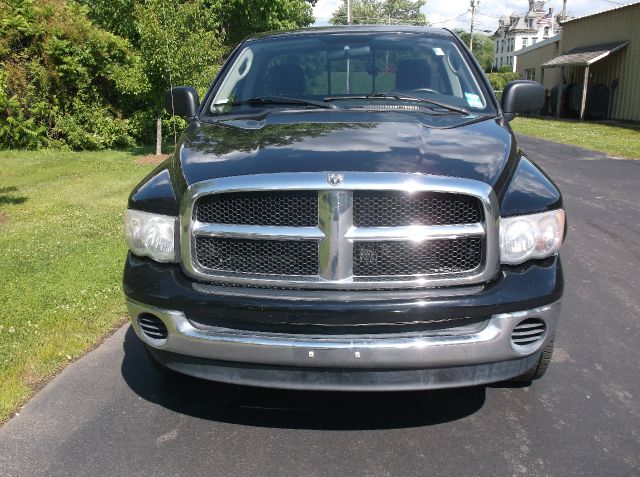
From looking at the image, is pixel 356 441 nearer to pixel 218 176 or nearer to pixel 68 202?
pixel 218 176

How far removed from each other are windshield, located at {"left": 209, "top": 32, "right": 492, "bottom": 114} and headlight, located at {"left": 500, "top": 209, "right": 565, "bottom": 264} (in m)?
1.26

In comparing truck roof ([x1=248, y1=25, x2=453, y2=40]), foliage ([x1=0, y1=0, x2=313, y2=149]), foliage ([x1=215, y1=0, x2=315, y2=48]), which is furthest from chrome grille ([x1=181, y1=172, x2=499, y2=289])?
foliage ([x1=215, y1=0, x2=315, y2=48])

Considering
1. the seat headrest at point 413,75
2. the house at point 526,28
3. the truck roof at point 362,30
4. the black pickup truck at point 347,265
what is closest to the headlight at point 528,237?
the black pickup truck at point 347,265

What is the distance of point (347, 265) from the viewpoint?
2.63 m

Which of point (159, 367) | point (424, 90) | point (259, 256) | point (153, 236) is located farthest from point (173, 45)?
point (259, 256)

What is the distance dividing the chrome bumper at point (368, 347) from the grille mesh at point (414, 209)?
0.45m

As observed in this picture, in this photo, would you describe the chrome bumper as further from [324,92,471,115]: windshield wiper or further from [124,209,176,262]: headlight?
[324,92,471,115]: windshield wiper

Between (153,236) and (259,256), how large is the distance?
0.51 m

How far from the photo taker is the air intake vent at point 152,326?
2.82 meters

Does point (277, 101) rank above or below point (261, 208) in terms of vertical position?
above

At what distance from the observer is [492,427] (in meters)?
3.05

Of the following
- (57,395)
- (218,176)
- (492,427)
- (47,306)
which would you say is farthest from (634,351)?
(47,306)

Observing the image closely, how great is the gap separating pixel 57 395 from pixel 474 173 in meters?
2.46

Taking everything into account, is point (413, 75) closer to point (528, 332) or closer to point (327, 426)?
point (528, 332)
